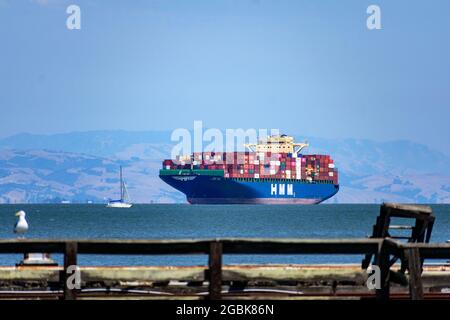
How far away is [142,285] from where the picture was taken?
15781 millimetres

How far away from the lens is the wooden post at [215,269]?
12109 millimetres

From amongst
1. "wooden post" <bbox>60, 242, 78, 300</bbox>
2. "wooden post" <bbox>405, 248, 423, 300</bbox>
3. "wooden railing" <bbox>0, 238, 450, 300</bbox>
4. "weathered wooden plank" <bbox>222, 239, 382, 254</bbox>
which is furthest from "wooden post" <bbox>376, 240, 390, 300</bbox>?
"wooden post" <bbox>60, 242, 78, 300</bbox>

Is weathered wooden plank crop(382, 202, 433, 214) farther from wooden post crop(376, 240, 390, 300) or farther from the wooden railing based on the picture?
wooden post crop(376, 240, 390, 300)

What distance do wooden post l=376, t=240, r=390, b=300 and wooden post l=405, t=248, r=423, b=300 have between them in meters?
0.27

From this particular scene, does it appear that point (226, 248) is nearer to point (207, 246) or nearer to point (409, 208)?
point (207, 246)

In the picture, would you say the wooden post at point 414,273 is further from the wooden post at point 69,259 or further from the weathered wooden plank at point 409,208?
the wooden post at point 69,259

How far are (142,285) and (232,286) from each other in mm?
1401

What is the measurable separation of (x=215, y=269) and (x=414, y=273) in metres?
2.31

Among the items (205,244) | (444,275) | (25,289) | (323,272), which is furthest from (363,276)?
(25,289)

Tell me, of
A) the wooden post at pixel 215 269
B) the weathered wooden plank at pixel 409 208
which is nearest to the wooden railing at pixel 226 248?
the wooden post at pixel 215 269

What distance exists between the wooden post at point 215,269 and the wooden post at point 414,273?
220cm

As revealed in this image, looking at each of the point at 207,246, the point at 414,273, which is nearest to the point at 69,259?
the point at 207,246
